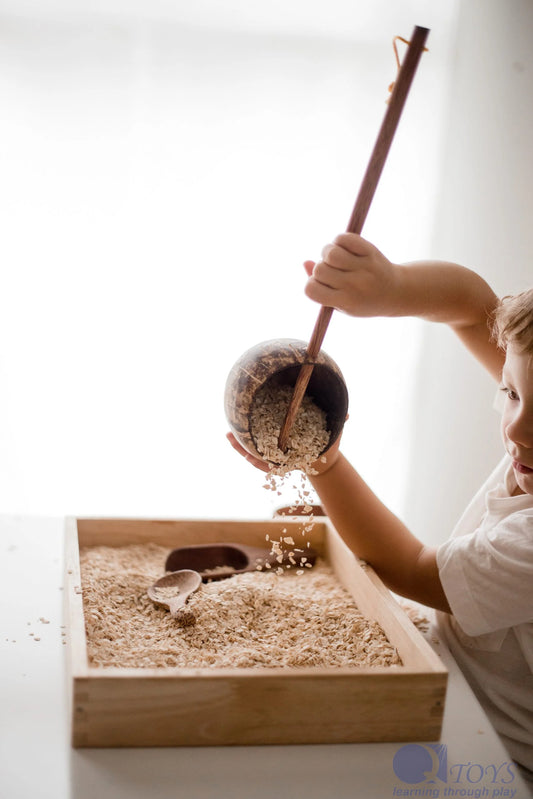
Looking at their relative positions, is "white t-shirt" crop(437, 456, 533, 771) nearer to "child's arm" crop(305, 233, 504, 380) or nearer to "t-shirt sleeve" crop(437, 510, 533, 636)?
"t-shirt sleeve" crop(437, 510, 533, 636)

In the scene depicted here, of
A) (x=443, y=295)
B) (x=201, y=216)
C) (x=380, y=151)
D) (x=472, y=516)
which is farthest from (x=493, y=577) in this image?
(x=201, y=216)

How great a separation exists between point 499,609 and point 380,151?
0.64m

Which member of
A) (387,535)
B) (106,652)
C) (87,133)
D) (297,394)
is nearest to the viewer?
(106,652)

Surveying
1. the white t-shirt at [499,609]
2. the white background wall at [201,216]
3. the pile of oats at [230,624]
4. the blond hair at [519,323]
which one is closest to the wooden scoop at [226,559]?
the pile of oats at [230,624]

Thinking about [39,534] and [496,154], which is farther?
[496,154]

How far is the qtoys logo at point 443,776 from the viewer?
0.85 meters

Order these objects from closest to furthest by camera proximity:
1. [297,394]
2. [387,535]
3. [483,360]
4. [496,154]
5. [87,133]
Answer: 1. [297,394]
2. [387,535]
3. [483,360]
4. [496,154]
5. [87,133]

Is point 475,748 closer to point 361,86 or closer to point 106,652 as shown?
point 106,652

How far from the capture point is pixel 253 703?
89 cm

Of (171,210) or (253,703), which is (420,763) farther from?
(171,210)

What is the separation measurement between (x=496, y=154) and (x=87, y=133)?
117 cm

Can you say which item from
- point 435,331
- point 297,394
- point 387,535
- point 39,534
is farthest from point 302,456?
point 435,331

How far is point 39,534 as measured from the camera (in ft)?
5.06

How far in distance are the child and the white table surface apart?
14cm
